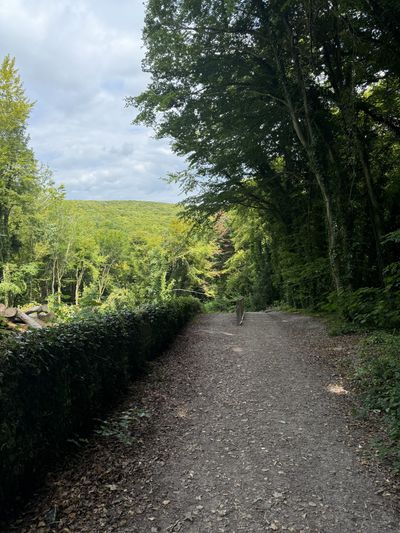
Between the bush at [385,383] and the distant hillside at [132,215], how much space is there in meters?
30.1

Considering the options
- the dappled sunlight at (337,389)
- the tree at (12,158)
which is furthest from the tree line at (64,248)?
the dappled sunlight at (337,389)

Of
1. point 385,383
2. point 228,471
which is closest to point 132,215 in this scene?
point 385,383

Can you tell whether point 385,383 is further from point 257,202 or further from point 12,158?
point 12,158

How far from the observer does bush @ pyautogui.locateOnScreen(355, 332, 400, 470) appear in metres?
3.64

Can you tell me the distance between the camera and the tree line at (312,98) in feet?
32.0

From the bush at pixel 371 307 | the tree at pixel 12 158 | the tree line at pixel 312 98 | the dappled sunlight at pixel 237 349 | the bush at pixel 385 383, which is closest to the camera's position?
the bush at pixel 385 383

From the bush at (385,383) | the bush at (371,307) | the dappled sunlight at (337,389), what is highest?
the bush at (371,307)

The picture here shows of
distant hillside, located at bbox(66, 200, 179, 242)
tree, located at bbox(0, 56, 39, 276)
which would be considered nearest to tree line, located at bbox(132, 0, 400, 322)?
tree, located at bbox(0, 56, 39, 276)

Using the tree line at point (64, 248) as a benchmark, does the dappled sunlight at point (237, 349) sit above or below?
below

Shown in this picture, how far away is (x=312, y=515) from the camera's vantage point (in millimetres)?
2768

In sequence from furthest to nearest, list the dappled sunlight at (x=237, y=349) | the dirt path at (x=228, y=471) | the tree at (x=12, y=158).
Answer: the tree at (x=12, y=158), the dappled sunlight at (x=237, y=349), the dirt path at (x=228, y=471)

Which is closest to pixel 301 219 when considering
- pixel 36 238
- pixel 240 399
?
pixel 240 399

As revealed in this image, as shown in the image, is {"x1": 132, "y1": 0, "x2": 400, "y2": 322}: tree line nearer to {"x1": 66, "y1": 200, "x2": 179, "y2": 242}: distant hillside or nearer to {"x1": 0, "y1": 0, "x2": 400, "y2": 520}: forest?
{"x1": 0, "y1": 0, "x2": 400, "y2": 520}: forest

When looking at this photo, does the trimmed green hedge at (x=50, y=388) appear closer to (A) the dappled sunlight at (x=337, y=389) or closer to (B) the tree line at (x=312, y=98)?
(A) the dappled sunlight at (x=337, y=389)
